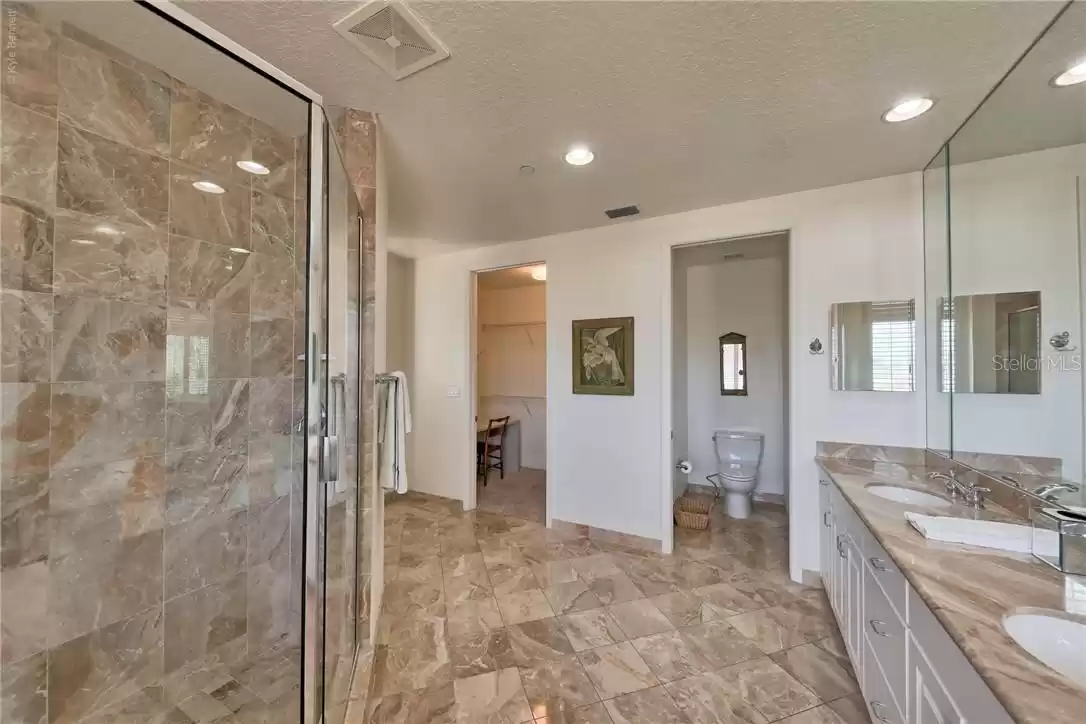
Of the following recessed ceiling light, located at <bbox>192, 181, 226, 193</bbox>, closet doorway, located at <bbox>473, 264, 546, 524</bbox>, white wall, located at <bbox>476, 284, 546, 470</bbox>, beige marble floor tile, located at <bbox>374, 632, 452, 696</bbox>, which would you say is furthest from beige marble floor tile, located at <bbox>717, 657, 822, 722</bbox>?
white wall, located at <bbox>476, 284, 546, 470</bbox>

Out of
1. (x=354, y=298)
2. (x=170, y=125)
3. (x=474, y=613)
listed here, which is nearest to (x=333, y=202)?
(x=354, y=298)

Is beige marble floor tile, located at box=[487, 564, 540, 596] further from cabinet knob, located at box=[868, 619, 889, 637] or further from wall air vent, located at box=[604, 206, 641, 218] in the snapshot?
wall air vent, located at box=[604, 206, 641, 218]

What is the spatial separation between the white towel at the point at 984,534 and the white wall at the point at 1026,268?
0.38 meters

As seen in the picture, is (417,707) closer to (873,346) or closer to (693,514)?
(693,514)

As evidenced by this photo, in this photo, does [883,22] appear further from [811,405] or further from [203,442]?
[203,442]

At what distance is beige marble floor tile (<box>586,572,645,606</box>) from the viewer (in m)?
2.52

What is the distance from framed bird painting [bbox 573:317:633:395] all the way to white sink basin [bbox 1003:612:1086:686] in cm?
239

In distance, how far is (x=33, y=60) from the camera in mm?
1350

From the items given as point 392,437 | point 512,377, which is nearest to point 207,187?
point 392,437

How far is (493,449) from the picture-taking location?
543 centimetres

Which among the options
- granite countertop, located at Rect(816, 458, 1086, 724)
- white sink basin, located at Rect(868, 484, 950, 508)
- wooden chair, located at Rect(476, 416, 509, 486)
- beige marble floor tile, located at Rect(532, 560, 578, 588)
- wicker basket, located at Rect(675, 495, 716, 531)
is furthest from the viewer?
wooden chair, located at Rect(476, 416, 509, 486)

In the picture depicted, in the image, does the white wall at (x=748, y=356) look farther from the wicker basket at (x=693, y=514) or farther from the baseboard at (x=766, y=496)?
the wicker basket at (x=693, y=514)

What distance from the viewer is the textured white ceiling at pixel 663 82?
4.34 feet

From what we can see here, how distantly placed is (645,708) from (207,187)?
296 centimetres
